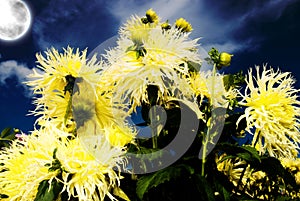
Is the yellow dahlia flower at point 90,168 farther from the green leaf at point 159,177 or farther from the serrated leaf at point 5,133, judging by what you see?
the serrated leaf at point 5,133

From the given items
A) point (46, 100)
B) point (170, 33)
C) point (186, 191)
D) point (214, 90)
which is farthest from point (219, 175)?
point (46, 100)

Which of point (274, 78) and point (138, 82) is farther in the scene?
point (274, 78)

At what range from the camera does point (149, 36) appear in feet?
4.56

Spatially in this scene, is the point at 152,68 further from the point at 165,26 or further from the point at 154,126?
the point at 165,26

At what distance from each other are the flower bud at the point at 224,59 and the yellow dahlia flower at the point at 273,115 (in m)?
0.11

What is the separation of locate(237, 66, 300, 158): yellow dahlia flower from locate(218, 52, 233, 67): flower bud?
0.11 m

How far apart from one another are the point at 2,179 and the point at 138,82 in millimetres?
602

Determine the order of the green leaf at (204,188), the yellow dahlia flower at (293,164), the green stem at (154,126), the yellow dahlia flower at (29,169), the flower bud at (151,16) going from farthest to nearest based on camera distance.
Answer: the yellow dahlia flower at (293,164) → the flower bud at (151,16) → the green stem at (154,126) → the yellow dahlia flower at (29,169) → the green leaf at (204,188)

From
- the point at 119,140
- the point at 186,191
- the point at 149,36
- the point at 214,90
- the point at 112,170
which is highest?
the point at 149,36

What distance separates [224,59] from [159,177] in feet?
1.61

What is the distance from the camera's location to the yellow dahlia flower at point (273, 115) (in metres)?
1.28

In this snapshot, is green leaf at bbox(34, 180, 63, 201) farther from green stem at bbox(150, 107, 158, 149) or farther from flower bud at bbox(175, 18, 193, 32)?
flower bud at bbox(175, 18, 193, 32)

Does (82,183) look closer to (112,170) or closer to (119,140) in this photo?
(112,170)

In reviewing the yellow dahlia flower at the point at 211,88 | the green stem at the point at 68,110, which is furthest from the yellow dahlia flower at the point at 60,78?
the yellow dahlia flower at the point at 211,88
